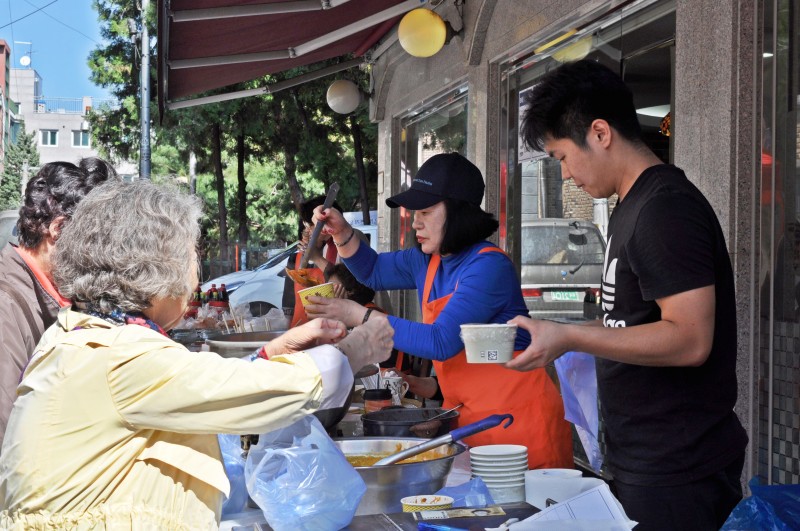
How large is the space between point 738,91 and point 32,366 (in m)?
3.39

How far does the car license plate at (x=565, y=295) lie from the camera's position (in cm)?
638

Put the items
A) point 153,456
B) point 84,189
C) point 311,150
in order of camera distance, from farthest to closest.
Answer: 1. point 311,150
2. point 84,189
3. point 153,456

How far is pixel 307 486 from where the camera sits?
6.73 feet

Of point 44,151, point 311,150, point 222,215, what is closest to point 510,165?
point 311,150

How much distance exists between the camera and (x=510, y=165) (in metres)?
7.30

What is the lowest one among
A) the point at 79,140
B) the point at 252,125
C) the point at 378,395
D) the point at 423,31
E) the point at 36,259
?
the point at 378,395

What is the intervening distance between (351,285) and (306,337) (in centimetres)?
307

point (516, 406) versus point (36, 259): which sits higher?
point (36, 259)

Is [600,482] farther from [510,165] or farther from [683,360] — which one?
[510,165]

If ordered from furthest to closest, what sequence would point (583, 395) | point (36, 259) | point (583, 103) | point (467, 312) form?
point (467, 312) < point (36, 259) < point (583, 395) < point (583, 103)

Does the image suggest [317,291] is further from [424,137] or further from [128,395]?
[424,137]

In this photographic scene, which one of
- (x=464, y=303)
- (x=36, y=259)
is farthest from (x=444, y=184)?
(x=36, y=259)

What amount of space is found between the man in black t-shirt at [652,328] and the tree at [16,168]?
7216 centimetres

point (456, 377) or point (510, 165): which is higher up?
point (510, 165)
